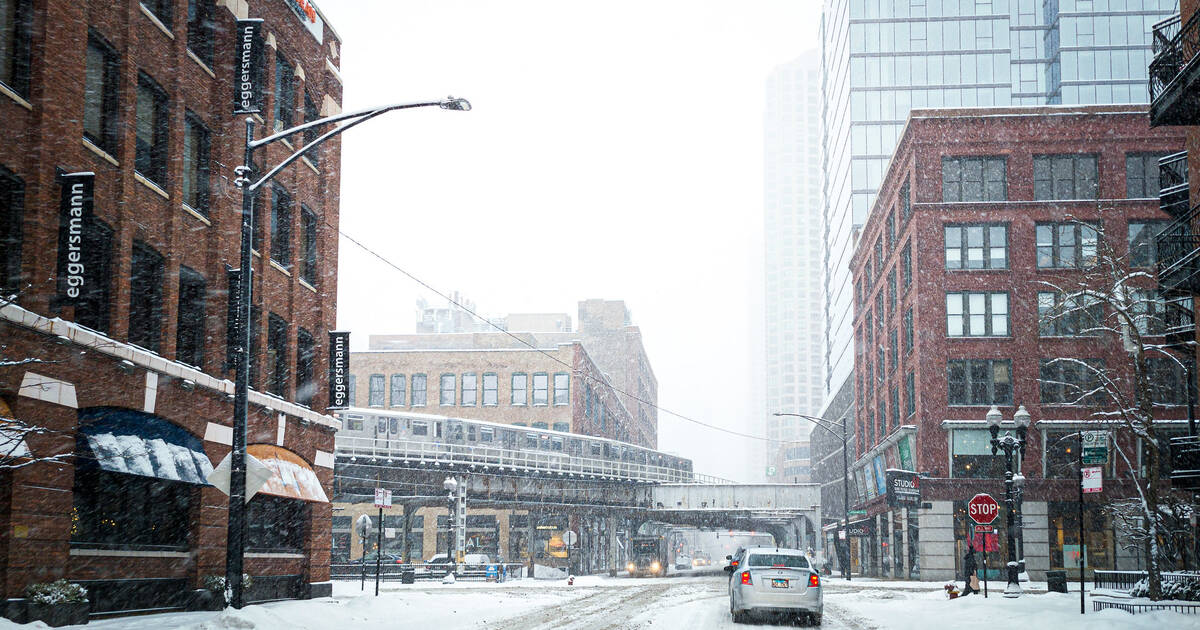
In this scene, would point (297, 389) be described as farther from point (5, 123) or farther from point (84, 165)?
point (5, 123)

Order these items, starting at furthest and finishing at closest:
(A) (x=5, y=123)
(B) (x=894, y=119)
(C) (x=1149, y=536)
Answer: (B) (x=894, y=119)
(C) (x=1149, y=536)
(A) (x=5, y=123)

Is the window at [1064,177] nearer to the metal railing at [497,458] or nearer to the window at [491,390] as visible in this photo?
the metal railing at [497,458]

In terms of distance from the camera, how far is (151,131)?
22734mm

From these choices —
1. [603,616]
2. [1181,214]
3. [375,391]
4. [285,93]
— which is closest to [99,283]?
[285,93]

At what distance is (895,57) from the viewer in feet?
299

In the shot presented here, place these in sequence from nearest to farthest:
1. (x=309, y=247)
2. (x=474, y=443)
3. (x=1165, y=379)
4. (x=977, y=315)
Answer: (x=309, y=247) → (x=1165, y=379) → (x=977, y=315) → (x=474, y=443)

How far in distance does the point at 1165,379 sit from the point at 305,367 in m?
37.9

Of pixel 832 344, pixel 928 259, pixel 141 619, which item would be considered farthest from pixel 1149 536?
pixel 832 344

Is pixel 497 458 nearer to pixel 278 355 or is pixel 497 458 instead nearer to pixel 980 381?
pixel 980 381

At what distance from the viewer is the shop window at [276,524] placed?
28.0 m

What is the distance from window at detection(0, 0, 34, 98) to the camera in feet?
58.7

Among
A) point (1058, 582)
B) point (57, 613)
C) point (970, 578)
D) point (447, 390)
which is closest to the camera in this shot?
point (57, 613)

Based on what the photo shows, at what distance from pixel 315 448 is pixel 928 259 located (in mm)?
32447

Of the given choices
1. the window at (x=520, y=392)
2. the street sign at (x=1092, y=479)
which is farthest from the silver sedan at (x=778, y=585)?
the window at (x=520, y=392)
